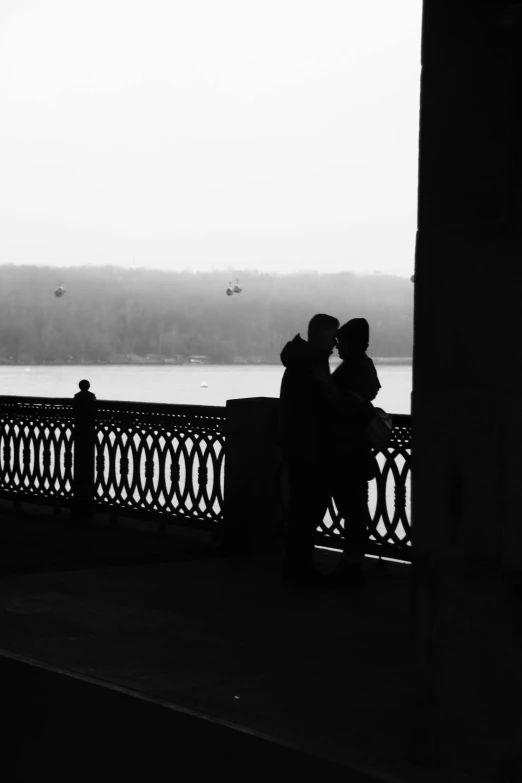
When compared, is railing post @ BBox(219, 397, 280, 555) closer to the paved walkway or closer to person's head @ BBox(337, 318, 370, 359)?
the paved walkway

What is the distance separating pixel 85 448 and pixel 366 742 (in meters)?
8.40

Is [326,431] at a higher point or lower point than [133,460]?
higher

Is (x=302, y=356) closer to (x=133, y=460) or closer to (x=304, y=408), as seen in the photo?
(x=304, y=408)

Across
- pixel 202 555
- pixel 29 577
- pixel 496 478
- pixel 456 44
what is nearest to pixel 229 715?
pixel 496 478

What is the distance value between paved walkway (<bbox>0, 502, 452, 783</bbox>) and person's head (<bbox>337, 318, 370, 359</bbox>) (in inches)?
61.6

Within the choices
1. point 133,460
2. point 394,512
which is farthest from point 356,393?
point 133,460

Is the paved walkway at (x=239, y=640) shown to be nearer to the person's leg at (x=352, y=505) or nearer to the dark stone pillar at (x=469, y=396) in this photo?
the person's leg at (x=352, y=505)

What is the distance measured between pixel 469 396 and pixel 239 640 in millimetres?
2781

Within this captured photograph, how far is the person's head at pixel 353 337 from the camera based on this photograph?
8.65 metres

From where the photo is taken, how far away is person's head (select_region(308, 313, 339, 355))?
866 cm

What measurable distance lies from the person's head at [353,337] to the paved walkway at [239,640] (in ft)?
5.13

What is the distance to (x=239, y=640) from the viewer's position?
718cm

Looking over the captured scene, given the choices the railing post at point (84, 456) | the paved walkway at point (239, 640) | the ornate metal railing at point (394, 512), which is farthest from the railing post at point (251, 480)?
the railing post at point (84, 456)

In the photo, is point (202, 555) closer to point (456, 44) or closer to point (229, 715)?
point (229, 715)
